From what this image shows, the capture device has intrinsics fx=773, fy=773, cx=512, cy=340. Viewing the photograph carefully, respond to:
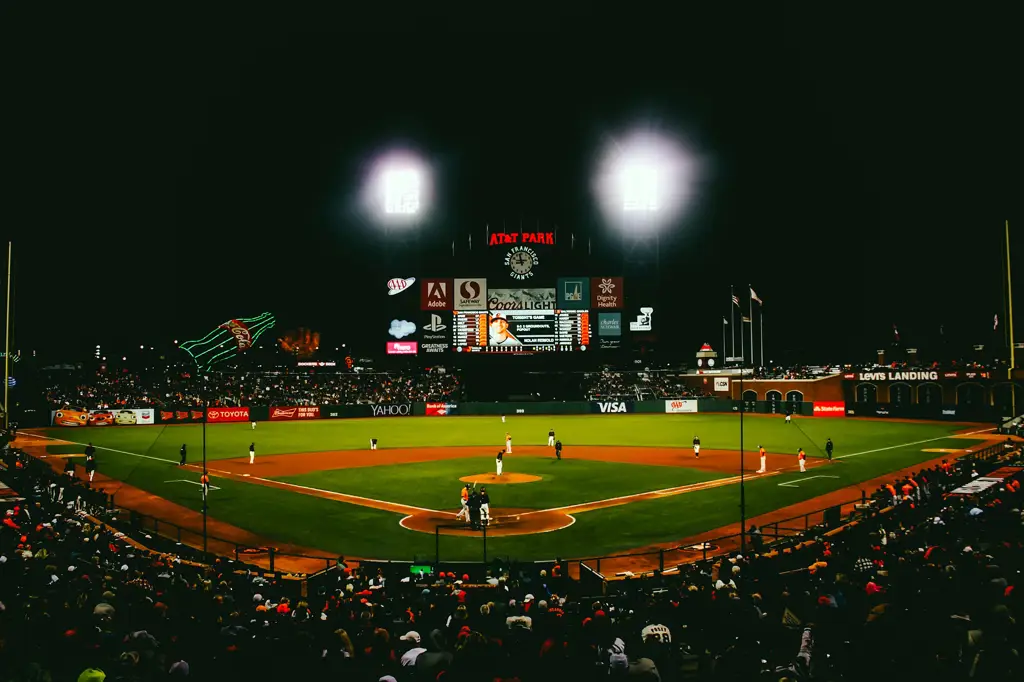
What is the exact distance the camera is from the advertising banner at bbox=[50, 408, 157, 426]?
221ft

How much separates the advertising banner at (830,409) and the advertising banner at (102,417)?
2498 inches

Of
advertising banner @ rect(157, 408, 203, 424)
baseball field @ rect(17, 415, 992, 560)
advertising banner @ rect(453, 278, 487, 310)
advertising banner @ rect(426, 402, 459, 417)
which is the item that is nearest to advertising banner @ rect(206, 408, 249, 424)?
advertising banner @ rect(157, 408, 203, 424)

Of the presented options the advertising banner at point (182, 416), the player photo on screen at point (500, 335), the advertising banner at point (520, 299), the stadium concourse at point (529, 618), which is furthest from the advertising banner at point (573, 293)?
the stadium concourse at point (529, 618)

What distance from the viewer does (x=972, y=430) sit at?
5959 cm

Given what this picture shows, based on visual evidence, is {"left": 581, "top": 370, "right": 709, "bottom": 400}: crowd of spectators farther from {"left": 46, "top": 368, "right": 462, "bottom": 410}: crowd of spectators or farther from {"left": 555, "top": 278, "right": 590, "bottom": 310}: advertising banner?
{"left": 46, "top": 368, "right": 462, "bottom": 410}: crowd of spectators

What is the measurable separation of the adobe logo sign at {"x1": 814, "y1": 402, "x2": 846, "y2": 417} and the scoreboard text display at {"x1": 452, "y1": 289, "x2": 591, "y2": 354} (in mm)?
23772

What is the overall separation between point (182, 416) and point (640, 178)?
53544 mm

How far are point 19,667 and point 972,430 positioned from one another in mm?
65961

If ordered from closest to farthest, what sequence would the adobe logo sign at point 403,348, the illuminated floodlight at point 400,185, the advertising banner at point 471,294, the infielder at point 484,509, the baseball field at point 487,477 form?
the infielder at point 484,509 < the baseball field at point 487,477 < the advertising banner at point 471,294 < the adobe logo sign at point 403,348 < the illuminated floodlight at point 400,185

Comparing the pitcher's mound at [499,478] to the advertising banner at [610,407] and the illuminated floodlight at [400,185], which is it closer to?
the advertising banner at [610,407]

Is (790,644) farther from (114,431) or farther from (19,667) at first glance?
(114,431)

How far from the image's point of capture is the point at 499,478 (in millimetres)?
37125

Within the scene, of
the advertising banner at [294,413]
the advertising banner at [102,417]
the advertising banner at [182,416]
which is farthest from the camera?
the advertising banner at [294,413]

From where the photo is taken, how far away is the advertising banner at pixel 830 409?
76.2m
